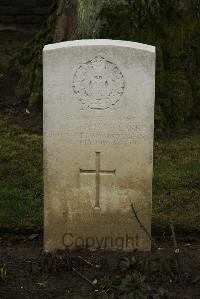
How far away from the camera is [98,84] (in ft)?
14.0

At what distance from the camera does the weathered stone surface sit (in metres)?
4.23

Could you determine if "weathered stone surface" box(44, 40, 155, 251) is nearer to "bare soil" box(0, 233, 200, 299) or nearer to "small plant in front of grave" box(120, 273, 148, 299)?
"bare soil" box(0, 233, 200, 299)

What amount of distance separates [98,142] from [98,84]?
1.20 ft

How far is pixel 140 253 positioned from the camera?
4566mm

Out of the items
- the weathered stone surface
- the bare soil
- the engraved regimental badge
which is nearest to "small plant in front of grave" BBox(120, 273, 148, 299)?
the bare soil

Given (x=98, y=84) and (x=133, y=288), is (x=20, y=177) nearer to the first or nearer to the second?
(x=98, y=84)

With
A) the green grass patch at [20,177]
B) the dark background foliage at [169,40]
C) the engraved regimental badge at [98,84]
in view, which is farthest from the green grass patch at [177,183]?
the engraved regimental badge at [98,84]

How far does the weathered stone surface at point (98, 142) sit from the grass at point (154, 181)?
0.57m

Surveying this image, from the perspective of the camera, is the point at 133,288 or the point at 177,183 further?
the point at 177,183

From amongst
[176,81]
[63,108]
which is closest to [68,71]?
[63,108]

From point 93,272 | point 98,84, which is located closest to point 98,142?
point 98,84

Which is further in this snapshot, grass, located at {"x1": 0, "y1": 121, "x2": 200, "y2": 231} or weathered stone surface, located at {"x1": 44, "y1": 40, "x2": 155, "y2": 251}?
grass, located at {"x1": 0, "y1": 121, "x2": 200, "y2": 231}

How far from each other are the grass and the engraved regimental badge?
1.17 metres

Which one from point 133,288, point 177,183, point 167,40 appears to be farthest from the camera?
point 167,40
